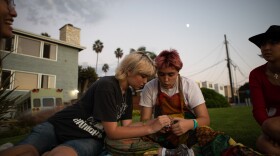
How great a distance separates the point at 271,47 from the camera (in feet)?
8.63

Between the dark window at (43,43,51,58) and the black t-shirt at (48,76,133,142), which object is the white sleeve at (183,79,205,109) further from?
the dark window at (43,43,51,58)

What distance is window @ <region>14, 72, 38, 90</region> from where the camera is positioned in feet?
60.7

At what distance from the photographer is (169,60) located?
10.2 ft

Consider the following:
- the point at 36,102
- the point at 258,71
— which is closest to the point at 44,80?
the point at 36,102

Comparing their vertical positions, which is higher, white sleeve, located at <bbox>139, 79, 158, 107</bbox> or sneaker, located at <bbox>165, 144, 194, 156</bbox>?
white sleeve, located at <bbox>139, 79, 158, 107</bbox>

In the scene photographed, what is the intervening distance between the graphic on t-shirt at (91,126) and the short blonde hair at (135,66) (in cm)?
66

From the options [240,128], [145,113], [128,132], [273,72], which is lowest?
[240,128]

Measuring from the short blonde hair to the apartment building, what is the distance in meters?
17.2

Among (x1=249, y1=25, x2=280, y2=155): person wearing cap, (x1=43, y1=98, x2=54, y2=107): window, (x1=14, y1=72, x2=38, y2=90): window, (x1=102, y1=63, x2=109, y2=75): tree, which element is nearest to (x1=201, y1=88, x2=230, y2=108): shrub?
(x1=43, y1=98, x2=54, y2=107): window

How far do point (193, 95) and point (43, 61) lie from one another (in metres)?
19.9

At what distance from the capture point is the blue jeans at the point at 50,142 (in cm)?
228

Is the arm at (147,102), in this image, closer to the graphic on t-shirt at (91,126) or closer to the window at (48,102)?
the graphic on t-shirt at (91,126)

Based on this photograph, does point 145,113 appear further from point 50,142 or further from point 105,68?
point 105,68

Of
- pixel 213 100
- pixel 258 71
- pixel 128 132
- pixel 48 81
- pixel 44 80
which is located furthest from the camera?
pixel 213 100
